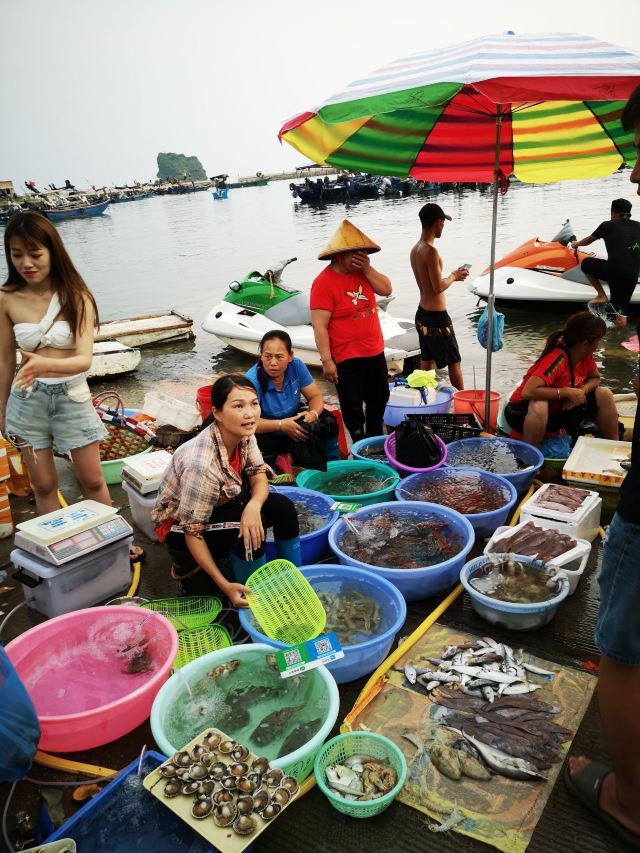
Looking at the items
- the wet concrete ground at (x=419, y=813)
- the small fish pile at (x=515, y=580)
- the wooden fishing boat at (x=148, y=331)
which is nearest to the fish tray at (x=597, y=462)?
the wet concrete ground at (x=419, y=813)

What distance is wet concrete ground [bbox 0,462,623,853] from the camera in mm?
1852

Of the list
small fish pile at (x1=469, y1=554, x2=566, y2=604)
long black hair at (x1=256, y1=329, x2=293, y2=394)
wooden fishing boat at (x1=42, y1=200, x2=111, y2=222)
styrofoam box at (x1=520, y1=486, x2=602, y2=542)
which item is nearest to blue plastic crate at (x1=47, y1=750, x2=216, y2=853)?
small fish pile at (x1=469, y1=554, x2=566, y2=604)

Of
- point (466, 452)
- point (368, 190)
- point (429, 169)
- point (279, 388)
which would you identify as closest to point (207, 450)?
point (279, 388)

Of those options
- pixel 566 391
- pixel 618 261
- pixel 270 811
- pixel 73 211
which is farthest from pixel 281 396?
pixel 73 211

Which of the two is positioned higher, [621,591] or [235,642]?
[621,591]

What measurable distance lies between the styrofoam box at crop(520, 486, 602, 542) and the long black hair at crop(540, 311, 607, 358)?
1188 mm

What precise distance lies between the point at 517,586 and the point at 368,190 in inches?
1936

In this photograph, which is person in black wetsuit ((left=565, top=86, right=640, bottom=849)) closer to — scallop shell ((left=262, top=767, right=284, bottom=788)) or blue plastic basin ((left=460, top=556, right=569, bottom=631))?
blue plastic basin ((left=460, top=556, right=569, bottom=631))

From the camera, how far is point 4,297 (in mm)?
3156

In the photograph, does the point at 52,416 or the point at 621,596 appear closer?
the point at 621,596

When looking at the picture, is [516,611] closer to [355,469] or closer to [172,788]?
[172,788]

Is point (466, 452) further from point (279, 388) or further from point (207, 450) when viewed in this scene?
point (207, 450)

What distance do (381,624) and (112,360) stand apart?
23.3 feet

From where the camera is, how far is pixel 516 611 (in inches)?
104
